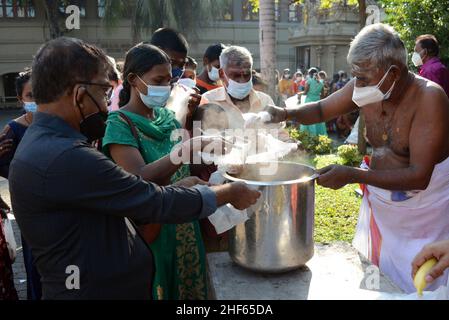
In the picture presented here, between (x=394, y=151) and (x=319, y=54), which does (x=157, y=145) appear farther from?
(x=319, y=54)

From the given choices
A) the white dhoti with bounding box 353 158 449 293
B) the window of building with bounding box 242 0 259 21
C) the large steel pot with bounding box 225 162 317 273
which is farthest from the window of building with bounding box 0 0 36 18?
the large steel pot with bounding box 225 162 317 273

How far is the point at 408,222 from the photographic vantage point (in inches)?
106

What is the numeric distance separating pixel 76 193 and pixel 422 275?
4.27 ft

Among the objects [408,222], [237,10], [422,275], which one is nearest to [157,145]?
[422,275]

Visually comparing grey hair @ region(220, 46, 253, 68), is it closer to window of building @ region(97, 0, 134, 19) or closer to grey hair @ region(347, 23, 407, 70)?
grey hair @ region(347, 23, 407, 70)

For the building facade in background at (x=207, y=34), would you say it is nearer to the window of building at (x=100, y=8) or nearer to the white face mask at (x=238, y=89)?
the window of building at (x=100, y=8)

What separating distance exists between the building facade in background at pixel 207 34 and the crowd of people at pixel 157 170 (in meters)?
20.2

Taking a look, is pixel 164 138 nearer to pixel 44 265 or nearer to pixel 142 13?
pixel 44 265

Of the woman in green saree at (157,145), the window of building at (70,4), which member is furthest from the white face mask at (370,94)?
the window of building at (70,4)

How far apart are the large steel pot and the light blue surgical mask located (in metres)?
0.71

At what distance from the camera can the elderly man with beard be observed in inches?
93.3

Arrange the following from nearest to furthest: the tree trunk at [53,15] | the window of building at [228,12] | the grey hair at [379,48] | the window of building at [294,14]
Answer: the grey hair at [379,48] < the tree trunk at [53,15] < the window of building at [228,12] < the window of building at [294,14]

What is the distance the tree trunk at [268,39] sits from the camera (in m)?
9.12
